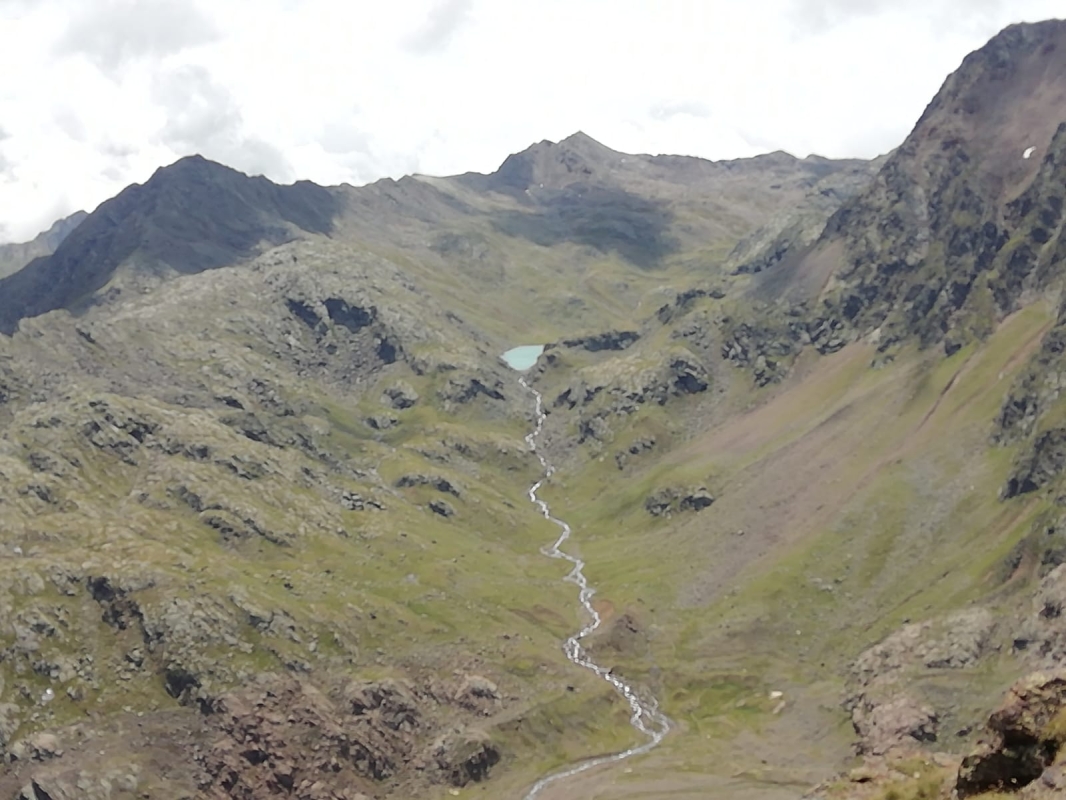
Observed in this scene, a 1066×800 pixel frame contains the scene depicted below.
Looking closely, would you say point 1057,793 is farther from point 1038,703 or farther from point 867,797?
point 867,797

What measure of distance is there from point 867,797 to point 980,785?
1030 cm

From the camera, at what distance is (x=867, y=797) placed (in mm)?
63906

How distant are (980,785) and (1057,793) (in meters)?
6.70

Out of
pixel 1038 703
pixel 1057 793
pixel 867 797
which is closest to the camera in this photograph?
pixel 1057 793

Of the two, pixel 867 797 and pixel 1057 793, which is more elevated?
pixel 1057 793

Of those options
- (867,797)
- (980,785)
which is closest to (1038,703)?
(980,785)

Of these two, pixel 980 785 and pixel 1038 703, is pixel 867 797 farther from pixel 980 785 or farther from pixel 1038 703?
pixel 1038 703

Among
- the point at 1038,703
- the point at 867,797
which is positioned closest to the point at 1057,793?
the point at 1038,703

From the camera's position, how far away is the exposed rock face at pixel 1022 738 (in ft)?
172

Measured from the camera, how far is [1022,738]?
176 feet

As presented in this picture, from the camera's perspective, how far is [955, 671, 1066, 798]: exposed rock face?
172ft

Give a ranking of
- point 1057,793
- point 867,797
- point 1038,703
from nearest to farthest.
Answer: point 1057,793 < point 1038,703 < point 867,797

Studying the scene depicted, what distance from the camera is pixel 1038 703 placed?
174 feet

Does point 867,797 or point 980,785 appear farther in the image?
point 867,797
